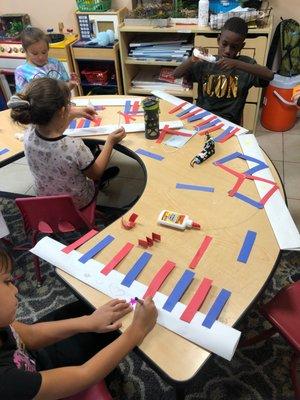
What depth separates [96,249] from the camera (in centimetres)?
115

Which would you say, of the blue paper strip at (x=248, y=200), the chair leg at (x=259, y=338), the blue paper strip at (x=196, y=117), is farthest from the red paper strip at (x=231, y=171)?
the chair leg at (x=259, y=338)

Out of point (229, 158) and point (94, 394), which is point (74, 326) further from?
point (229, 158)

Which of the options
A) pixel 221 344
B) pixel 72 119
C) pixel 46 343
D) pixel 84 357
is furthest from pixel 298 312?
pixel 72 119

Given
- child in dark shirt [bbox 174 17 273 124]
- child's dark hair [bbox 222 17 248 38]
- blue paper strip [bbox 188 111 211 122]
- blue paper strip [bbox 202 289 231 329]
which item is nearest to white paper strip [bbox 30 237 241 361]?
blue paper strip [bbox 202 289 231 329]

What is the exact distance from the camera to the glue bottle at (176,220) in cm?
120

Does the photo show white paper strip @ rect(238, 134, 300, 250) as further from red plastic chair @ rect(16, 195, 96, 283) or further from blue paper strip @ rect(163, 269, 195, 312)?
red plastic chair @ rect(16, 195, 96, 283)

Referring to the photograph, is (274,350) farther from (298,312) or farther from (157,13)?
(157,13)

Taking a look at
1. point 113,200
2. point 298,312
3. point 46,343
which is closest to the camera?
point 46,343

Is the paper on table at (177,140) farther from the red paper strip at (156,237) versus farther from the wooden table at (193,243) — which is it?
the red paper strip at (156,237)

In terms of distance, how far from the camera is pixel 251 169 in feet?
4.83

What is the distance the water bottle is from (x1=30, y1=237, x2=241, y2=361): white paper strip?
2.37 meters

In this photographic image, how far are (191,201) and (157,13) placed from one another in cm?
222

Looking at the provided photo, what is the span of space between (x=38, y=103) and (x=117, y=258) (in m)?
0.77

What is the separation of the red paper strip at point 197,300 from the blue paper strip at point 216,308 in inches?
1.4
